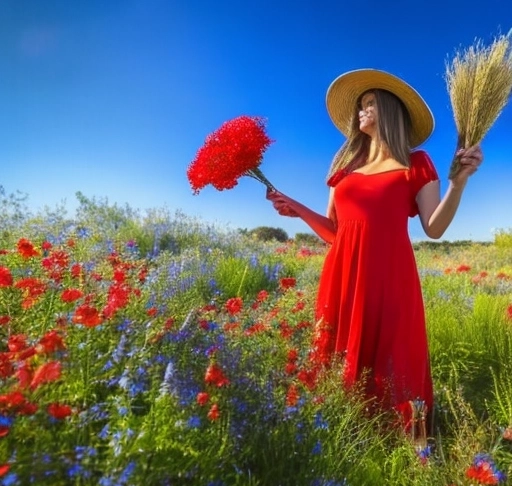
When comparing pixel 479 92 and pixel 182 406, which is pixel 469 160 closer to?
pixel 479 92

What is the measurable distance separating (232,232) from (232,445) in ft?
31.1

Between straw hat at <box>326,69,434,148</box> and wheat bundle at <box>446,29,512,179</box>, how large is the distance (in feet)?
0.93

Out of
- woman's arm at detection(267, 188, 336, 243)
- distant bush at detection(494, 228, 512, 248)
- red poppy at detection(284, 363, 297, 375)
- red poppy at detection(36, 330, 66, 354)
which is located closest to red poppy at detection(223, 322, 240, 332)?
red poppy at detection(284, 363, 297, 375)

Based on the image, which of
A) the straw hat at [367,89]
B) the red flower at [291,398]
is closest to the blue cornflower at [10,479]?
the red flower at [291,398]

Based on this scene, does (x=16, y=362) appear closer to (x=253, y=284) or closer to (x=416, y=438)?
(x=416, y=438)

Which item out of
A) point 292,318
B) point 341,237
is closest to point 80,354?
point 341,237

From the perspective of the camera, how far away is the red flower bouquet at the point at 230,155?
3498 mm

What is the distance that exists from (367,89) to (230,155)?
3.21 ft

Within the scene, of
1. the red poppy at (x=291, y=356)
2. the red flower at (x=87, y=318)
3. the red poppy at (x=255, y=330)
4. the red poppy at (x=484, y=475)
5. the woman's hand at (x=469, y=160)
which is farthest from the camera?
the red poppy at (x=255, y=330)

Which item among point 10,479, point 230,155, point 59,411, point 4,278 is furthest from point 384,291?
point 10,479

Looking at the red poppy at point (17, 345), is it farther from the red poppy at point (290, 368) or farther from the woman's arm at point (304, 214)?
the woman's arm at point (304, 214)

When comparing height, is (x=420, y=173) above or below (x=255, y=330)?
above

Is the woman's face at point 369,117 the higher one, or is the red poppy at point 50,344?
the woman's face at point 369,117

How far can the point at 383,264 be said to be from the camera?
3.41 meters
